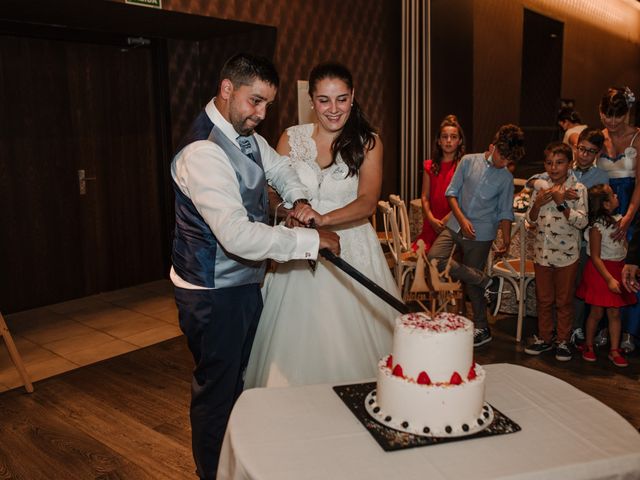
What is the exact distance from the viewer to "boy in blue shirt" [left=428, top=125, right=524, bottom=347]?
3.77 metres

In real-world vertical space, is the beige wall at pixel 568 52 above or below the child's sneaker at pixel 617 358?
above

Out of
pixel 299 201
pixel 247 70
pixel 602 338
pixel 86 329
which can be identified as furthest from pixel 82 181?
pixel 602 338

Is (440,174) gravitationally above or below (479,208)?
above

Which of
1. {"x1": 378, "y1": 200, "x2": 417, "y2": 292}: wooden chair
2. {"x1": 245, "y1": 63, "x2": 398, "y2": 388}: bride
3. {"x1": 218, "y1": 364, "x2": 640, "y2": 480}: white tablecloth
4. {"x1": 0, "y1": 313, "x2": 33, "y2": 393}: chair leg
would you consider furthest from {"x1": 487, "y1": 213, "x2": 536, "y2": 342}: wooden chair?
{"x1": 0, "y1": 313, "x2": 33, "y2": 393}: chair leg

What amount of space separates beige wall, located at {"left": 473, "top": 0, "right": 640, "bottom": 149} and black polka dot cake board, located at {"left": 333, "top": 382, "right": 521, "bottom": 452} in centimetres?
553

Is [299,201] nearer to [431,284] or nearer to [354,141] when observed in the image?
[354,141]

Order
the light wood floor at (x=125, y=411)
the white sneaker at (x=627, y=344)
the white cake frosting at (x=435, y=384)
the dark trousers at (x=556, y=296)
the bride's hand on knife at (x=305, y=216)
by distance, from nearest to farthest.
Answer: the white cake frosting at (x=435, y=384) → the bride's hand on knife at (x=305, y=216) → the light wood floor at (x=125, y=411) → the dark trousers at (x=556, y=296) → the white sneaker at (x=627, y=344)

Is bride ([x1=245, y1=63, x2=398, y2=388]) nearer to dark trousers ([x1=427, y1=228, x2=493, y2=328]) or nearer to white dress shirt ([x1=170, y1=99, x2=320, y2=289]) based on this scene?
white dress shirt ([x1=170, y1=99, x2=320, y2=289])

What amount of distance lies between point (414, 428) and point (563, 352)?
2652 millimetres

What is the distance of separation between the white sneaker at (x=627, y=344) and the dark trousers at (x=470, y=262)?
85 centimetres

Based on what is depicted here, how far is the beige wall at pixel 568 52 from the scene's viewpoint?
6.72 m

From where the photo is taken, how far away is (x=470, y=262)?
3.95m

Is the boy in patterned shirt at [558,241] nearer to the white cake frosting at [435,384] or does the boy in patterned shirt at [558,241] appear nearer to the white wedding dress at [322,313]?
the white wedding dress at [322,313]

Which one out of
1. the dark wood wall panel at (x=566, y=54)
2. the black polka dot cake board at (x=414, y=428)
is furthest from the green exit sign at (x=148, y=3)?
the dark wood wall panel at (x=566, y=54)
